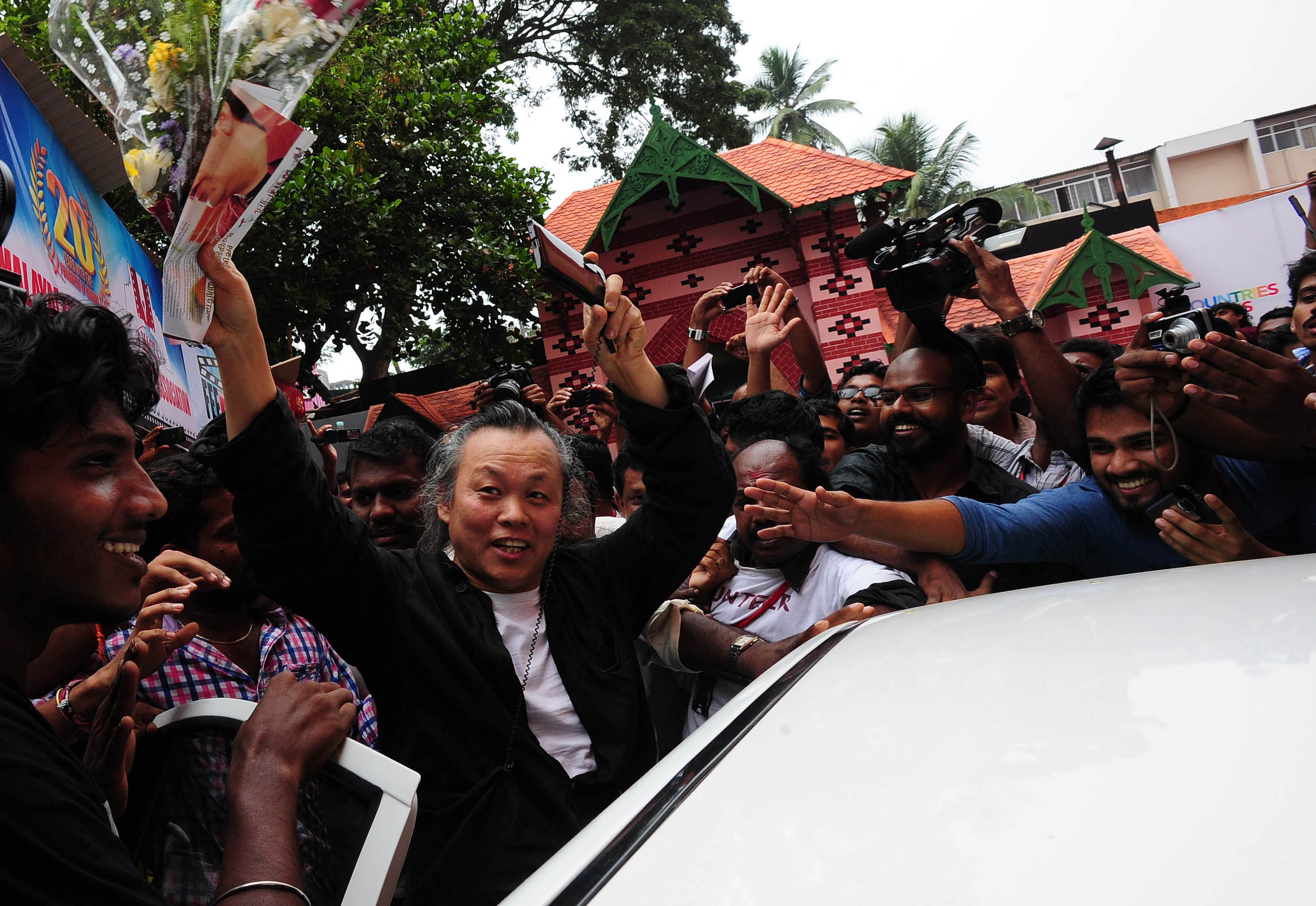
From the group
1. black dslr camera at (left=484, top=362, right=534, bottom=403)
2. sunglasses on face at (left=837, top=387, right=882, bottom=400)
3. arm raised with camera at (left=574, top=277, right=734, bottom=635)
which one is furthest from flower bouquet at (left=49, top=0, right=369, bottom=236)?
sunglasses on face at (left=837, top=387, right=882, bottom=400)

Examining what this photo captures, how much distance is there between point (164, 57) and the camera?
142 centimetres

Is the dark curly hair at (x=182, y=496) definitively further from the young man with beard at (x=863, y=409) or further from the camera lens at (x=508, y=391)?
the young man with beard at (x=863, y=409)

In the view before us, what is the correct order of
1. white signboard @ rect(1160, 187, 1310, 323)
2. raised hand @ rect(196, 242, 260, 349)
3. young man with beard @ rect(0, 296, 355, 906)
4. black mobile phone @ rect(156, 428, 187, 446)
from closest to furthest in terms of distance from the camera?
young man with beard @ rect(0, 296, 355, 906)
raised hand @ rect(196, 242, 260, 349)
black mobile phone @ rect(156, 428, 187, 446)
white signboard @ rect(1160, 187, 1310, 323)

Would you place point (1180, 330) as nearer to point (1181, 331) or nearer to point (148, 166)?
point (1181, 331)

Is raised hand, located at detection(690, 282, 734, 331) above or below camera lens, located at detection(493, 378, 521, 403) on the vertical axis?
above

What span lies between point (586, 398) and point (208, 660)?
269 centimetres

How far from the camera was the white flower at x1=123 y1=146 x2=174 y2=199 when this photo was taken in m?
1.43

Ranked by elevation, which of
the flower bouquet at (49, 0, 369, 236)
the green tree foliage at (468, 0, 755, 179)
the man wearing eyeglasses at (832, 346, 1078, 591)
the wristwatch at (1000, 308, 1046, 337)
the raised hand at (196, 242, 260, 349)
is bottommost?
the man wearing eyeglasses at (832, 346, 1078, 591)

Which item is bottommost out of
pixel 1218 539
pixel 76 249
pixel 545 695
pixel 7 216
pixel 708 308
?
pixel 1218 539

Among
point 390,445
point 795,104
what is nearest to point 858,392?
point 390,445

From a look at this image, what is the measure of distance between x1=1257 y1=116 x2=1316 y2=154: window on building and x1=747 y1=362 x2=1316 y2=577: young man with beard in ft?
125

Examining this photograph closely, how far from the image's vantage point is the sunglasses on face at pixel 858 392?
4.70m

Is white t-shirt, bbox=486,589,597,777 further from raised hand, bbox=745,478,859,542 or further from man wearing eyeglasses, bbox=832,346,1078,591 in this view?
man wearing eyeglasses, bbox=832,346,1078,591

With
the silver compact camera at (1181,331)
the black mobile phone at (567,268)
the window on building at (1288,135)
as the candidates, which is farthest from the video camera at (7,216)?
the window on building at (1288,135)
